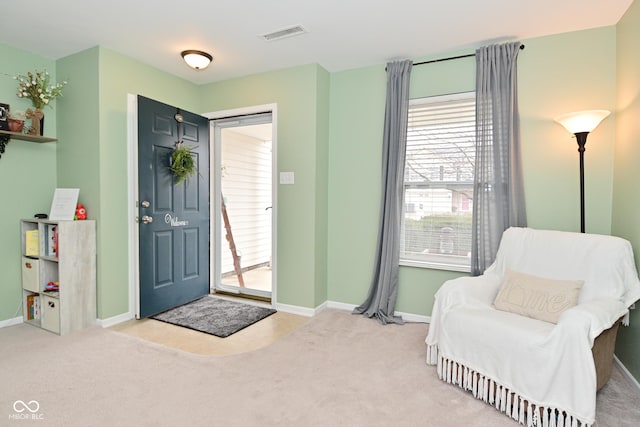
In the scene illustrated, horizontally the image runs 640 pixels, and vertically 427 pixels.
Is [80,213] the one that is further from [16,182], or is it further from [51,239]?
[16,182]

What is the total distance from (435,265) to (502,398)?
4.84ft

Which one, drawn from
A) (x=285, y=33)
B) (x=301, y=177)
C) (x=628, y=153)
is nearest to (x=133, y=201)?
(x=301, y=177)

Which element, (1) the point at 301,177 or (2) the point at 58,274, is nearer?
(2) the point at 58,274

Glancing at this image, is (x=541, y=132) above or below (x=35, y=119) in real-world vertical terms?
below

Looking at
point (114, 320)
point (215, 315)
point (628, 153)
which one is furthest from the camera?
point (215, 315)

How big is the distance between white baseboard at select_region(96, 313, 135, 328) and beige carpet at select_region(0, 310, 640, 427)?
236 mm

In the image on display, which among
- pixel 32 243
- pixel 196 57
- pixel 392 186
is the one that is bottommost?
pixel 32 243

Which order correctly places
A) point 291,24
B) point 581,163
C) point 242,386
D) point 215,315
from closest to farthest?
point 242,386 → point 581,163 → point 291,24 → point 215,315

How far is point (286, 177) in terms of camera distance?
3582 millimetres

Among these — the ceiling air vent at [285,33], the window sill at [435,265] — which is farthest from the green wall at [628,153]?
the ceiling air vent at [285,33]

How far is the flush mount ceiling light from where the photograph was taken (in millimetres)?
3090

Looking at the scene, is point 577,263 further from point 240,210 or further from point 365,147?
point 240,210

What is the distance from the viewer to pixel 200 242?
12.9ft

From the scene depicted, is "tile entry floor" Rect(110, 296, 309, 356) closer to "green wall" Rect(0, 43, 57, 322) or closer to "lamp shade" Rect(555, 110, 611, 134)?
"green wall" Rect(0, 43, 57, 322)
